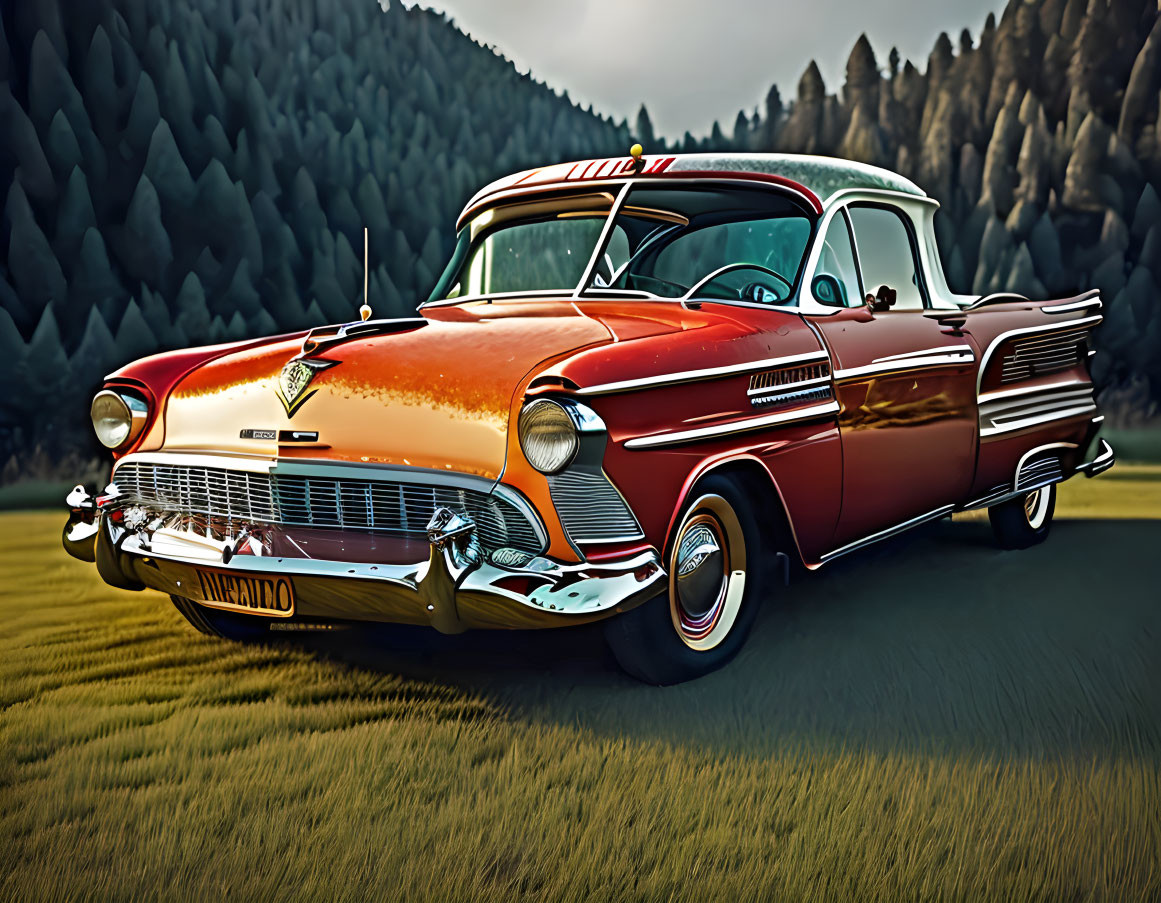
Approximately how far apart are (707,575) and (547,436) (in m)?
0.93

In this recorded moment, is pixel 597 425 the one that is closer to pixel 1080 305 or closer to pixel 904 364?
pixel 904 364

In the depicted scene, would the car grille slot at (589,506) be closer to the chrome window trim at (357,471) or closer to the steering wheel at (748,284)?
the chrome window trim at (357,471)

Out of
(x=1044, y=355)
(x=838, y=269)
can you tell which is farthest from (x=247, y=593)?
(x=1044, y=355)

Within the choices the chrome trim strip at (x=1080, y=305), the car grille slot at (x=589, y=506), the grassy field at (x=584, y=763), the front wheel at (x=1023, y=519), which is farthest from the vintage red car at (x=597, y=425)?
the front wheel at (x=1023, y=519)

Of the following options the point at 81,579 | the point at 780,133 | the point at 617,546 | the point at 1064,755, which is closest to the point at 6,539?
the point at 81,579

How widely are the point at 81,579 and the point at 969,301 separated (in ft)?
16.4

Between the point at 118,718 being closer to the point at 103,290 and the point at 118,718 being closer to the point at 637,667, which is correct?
the point at 637,667

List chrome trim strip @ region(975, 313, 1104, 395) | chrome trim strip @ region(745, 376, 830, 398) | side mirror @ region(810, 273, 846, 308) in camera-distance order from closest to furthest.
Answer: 1. chrome trim strip @ region(745, 376, 830, 398)
2. side mirror @ region(810, 273, 846, 308)
3. chrome trim strip @ region(975, 313, 1104, 395)

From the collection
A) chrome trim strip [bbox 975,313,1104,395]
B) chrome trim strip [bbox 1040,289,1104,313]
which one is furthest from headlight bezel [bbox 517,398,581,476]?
chrome trim strip [bbox 1040,289,1104,313]

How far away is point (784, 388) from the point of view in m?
3.79

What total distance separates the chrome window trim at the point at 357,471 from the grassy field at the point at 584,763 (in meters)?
0.68

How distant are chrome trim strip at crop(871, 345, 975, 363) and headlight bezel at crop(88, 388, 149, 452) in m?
2.90

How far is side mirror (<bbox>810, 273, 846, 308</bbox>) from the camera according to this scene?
14.2 ft

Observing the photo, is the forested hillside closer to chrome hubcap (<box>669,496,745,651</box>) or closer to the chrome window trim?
the chrome window trim
